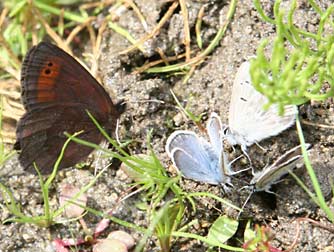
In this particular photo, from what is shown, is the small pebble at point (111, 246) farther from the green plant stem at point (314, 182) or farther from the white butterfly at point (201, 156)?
the green plant stem at point (314, 182)

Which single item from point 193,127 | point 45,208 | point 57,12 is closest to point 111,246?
point 45,208

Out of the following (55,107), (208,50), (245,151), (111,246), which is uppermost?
(208,50)

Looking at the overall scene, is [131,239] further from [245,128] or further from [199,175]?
[245,128]

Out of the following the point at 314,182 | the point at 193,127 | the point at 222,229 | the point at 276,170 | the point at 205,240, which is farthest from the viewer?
the point at 193,127

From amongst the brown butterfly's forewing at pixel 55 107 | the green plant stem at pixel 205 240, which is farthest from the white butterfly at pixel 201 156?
the brown butterfly's forewing at pixel 55 107

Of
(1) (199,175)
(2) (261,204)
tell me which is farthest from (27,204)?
(2) (261,204)

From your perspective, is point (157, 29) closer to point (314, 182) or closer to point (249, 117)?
point (249, 117)
